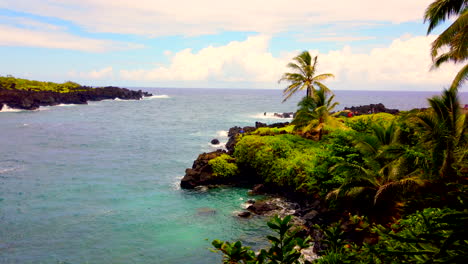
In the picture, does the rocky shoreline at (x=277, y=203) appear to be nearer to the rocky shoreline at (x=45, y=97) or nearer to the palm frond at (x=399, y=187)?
the palm frond at (x=399, y=187)

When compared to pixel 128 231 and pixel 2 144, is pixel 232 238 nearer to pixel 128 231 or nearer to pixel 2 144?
pixel 128 231

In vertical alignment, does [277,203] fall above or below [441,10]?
below

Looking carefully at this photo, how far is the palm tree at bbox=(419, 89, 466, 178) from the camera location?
11375mm

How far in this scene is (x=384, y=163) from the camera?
15.1 meters

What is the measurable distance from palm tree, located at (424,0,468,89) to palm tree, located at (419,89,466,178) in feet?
7.87

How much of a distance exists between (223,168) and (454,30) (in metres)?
17.3

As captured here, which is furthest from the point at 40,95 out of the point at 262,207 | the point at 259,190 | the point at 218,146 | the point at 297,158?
the point at 297,158

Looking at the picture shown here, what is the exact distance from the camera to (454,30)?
14.0 metres

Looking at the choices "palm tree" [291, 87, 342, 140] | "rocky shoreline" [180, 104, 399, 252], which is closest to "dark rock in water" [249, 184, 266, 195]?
"rocky shoreline" [180, 104, 399, 252]

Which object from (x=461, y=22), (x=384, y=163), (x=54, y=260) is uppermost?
(x=461, y=22)

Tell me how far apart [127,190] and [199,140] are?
928 inches

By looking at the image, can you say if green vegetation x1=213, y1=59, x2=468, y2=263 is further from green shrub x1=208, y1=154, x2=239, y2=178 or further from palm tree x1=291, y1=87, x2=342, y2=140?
green shrub x1=208, y1=154, x2=239, y2=178

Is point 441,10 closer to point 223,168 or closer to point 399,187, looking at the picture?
point 399,187

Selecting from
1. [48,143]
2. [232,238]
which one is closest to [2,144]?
[48,143]
